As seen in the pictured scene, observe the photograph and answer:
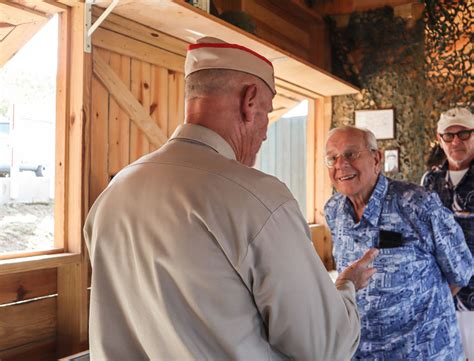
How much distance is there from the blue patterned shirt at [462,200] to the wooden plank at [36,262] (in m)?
1.83

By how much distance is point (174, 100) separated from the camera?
2609mm

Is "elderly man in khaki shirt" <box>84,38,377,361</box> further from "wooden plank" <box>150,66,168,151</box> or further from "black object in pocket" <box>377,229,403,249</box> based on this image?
"wooden plank" <box>150,66,168,151</box>

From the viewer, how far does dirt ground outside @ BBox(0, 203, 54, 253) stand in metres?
2.00

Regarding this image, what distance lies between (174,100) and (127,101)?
0.34m

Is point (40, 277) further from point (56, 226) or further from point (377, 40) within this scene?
point (377, 40)

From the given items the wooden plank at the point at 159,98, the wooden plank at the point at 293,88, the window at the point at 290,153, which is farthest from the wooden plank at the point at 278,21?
the wooden plank at the point at 159,98

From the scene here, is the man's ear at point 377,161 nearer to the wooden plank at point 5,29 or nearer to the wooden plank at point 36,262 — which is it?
the wooden plank at point 36,262

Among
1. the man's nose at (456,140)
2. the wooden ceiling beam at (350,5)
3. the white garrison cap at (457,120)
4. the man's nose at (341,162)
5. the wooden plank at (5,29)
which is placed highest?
the wooden ceiling beam at (350,5)

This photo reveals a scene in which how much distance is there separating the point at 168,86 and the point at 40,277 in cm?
114

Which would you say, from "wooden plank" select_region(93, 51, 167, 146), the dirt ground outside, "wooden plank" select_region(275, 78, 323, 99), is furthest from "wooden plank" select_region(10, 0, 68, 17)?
"wooden plank" select_region(275, 78, 323, 99)

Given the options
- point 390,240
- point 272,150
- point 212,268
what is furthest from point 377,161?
point 272,150

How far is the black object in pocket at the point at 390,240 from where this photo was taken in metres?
1.69

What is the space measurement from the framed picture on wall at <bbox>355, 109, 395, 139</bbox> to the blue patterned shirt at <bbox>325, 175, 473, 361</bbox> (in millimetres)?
2328

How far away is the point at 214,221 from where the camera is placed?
853 millimetres
